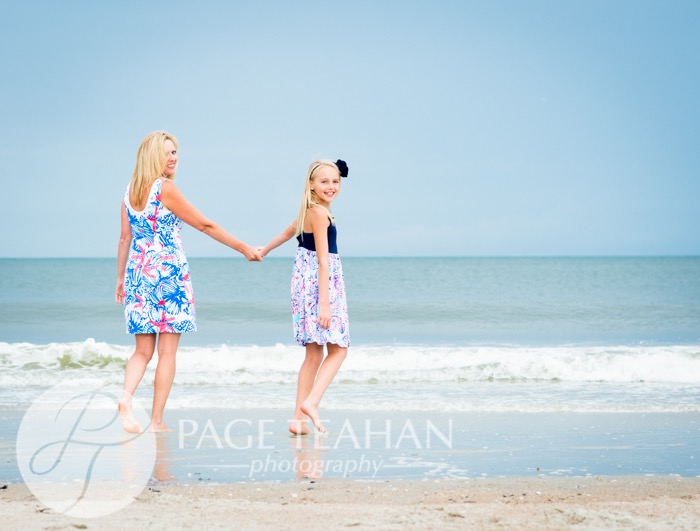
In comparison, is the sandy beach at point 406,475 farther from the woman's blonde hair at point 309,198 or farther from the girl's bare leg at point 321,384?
the woman's blonde hair at point 309,198

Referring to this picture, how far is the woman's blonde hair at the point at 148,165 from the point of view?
4805 millimetres

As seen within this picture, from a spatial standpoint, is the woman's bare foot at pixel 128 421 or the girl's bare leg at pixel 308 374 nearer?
the woman's bare foot at pixel 128 421

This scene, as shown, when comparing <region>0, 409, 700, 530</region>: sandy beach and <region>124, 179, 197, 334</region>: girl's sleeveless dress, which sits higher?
<region>124, 179, 197, 334</region>: girl's sleeveless dress

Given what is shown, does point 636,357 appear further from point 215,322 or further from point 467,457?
point 215,322

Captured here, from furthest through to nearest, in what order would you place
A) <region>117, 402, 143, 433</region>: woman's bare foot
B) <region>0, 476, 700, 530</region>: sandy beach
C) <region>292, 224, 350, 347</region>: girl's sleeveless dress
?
<region>292, 224, 350, 347</region>: girl's sleeveless dress, <region>117, 402, 143, 433</region>: woman's bare foot, <region>0, 476, 700, 530</region>: sandy beach

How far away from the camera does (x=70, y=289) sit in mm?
33094

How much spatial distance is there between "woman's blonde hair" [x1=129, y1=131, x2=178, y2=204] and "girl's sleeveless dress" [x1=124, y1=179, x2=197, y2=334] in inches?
1.9

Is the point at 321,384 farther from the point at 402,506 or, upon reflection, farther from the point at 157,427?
the point at 402,506

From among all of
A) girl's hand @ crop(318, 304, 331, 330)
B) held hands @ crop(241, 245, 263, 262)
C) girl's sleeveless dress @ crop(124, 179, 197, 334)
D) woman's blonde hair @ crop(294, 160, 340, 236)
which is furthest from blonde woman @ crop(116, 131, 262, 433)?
girl's hand @ crop(318, 304, 331, 330)

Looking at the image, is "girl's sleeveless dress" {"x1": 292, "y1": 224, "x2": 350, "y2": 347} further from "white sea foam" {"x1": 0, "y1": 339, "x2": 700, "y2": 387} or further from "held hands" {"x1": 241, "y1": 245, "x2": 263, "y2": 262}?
"white sea foam" {"x1": 0, "y1": 339, "x2": 700, "y2": 387}

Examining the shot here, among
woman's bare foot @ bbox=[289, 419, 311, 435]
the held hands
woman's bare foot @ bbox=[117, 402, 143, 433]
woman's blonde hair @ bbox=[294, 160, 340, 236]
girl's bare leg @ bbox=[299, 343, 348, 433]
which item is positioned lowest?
woman's bare foot @ bbox=[289, 419, 311, 435]

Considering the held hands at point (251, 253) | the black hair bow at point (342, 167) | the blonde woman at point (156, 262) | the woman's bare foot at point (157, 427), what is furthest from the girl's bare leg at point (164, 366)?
the black hair bow at point (342, 167)

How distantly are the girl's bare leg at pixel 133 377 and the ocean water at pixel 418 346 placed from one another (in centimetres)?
153

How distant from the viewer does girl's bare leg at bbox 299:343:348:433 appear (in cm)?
490
